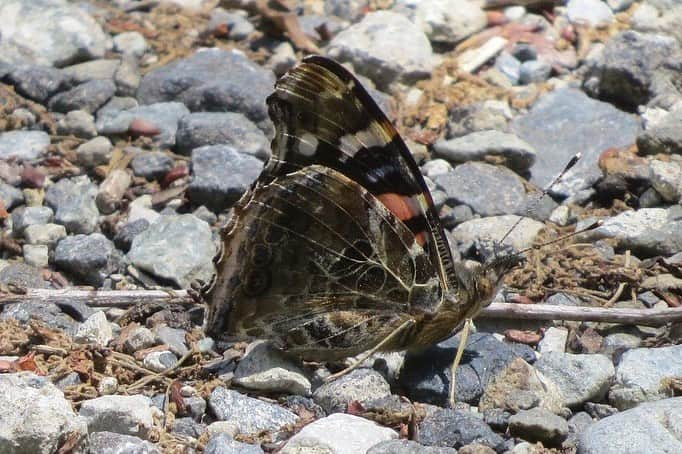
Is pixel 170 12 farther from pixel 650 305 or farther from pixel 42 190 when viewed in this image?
pixel 650 305

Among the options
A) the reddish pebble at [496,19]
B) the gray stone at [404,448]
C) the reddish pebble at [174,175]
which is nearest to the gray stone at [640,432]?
the gray stone at [404,448]

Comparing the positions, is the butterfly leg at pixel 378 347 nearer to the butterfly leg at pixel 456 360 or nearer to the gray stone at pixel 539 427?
the butterfly leg at pixel 456 360

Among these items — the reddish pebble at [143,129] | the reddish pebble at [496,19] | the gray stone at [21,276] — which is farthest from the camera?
the reddish pebble at [496,19]

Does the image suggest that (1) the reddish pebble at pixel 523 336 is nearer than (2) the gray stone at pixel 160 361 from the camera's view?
No

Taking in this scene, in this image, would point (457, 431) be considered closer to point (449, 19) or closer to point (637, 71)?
point (637, 71)

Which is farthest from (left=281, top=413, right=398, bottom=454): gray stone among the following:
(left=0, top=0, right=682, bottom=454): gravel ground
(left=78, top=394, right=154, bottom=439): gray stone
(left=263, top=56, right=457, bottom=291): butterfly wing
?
(left=263, top=56, right=457, bottom=291): butterfly wing

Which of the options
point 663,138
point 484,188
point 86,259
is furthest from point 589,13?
point 86,259
